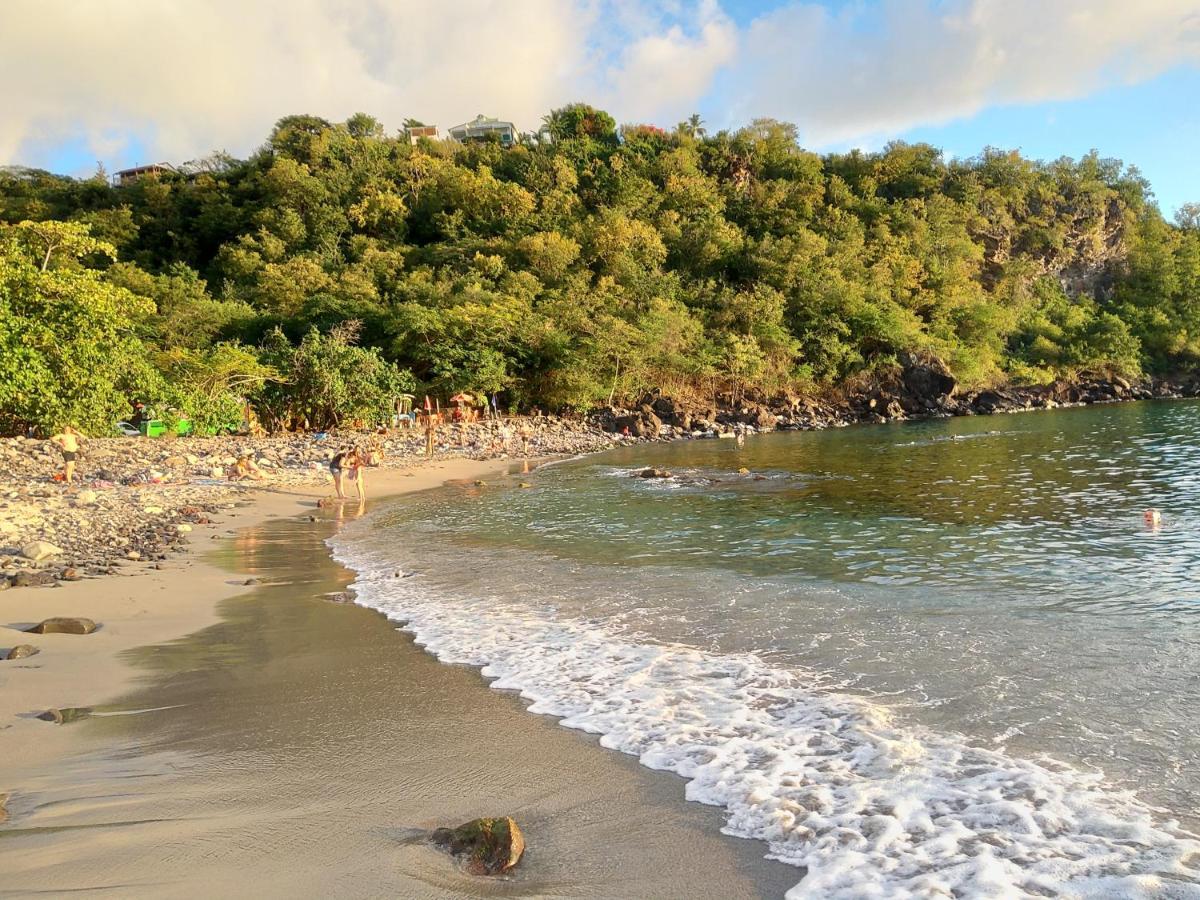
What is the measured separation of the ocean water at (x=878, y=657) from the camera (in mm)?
3414

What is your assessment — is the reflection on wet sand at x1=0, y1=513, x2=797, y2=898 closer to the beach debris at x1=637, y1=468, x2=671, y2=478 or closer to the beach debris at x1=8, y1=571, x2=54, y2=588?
the beach debris at x1=8, y1=571, x2=54, y2=588

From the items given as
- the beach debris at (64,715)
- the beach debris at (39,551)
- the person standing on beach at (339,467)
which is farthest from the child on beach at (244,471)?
the beach debris at (64,715)

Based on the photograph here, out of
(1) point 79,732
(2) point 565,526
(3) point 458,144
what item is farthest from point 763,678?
(3) point 458,144

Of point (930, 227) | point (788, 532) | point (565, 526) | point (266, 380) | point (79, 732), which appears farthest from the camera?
point (930, 227)

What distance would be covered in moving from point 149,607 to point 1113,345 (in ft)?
223

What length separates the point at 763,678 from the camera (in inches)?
219

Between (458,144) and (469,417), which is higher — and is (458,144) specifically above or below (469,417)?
above

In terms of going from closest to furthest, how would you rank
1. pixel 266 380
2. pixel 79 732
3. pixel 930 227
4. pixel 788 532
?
pixel 79 732 < pixel 788 532 < pixel 266 380 < pixel 930 227

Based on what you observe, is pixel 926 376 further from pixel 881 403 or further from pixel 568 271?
pixel 568 271

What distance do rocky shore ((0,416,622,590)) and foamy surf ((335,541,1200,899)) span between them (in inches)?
265

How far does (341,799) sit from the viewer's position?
12.4ft

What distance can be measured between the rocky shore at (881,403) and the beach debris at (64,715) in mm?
33450

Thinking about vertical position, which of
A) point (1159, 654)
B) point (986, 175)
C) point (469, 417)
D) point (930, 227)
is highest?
point (986, 175)

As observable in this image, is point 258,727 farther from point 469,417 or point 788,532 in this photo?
point 469,417
